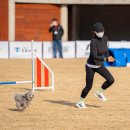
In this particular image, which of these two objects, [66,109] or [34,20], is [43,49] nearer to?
[34,20]

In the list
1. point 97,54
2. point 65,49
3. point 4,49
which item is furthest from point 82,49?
point 97,54

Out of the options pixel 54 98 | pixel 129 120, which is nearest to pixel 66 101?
pixel 54 98

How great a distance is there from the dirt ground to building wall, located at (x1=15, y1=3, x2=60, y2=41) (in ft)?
46.5

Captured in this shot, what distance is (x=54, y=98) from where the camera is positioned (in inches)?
531

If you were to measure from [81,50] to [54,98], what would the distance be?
564 inches

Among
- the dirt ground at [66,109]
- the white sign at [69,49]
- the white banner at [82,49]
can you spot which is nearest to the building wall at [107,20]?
the white sign at [69,49]

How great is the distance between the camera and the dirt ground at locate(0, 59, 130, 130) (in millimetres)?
9906

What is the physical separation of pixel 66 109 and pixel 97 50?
1345 millimetres

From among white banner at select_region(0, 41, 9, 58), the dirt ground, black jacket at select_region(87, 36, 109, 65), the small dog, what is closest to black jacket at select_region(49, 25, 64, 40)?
white banner at select_region(0, 41, 9, 58)

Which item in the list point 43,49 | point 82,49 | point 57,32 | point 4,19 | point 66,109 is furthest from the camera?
point 4,19

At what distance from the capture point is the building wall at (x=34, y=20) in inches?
1280

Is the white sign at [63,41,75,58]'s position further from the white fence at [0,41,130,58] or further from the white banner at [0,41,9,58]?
the white banner at [0,41,9,58]

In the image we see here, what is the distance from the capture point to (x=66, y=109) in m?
11.7

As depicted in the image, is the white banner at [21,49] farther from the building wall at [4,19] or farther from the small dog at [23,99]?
the small dog at [23,99]
